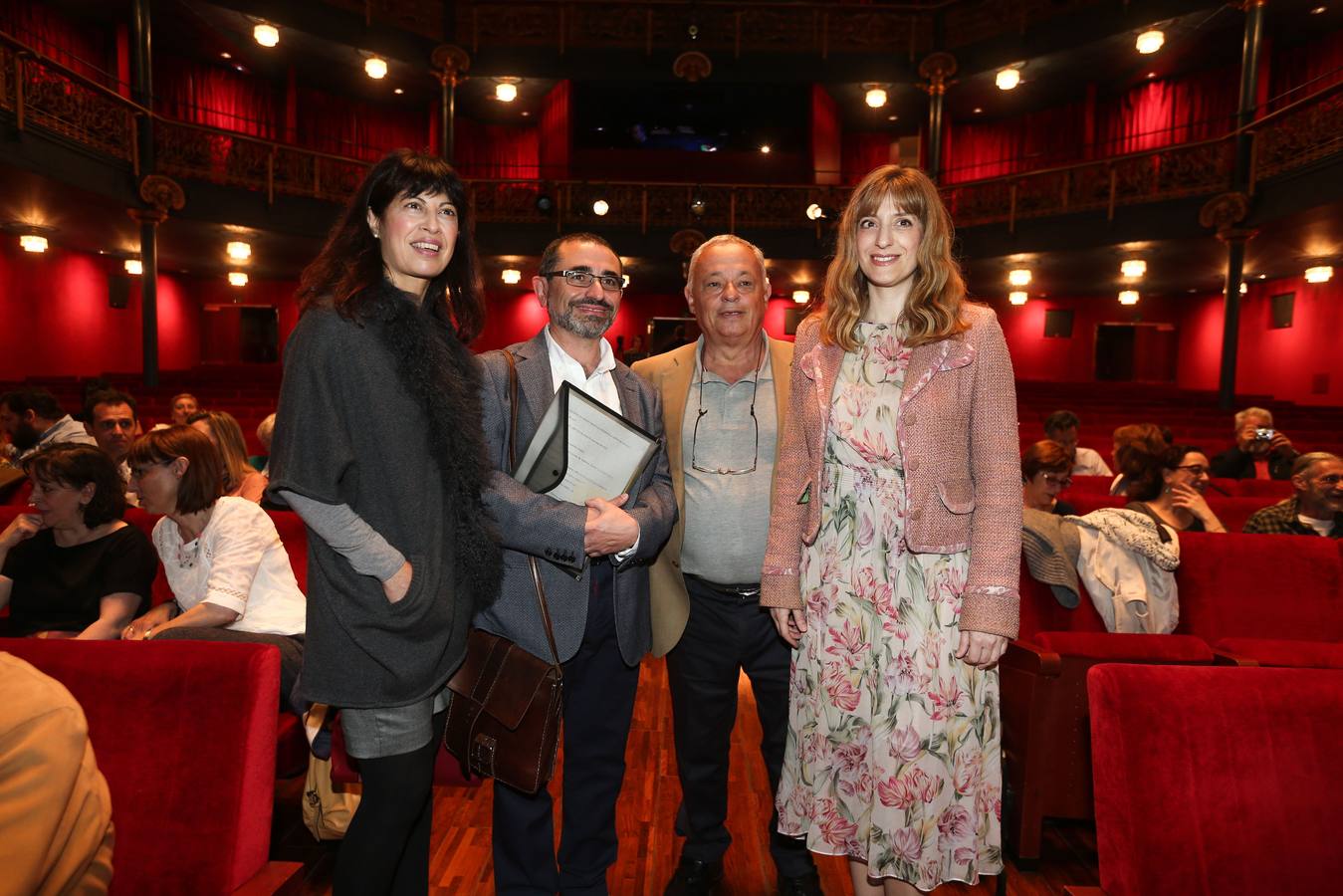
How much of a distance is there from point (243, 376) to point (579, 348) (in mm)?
13657

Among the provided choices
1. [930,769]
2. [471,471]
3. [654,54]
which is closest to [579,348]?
[471,471]

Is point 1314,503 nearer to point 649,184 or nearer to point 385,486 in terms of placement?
point 385,486

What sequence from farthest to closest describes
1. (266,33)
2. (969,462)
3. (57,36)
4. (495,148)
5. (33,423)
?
(495,148) < (57,36) < (266,33) < (33,423) < (969,462)

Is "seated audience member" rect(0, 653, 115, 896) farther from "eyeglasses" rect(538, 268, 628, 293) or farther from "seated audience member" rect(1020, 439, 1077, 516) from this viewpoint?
"seated audience member" rect(1020, 439, 1077, 516)

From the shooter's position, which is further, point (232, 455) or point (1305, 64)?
point (1305, 64)

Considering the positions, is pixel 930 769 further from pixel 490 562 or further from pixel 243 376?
pixel 243 376

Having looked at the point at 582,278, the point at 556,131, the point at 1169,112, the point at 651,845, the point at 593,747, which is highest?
the point at 1169,112

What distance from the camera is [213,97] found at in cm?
1439

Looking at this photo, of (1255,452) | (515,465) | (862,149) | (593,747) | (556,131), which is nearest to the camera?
(515,465)

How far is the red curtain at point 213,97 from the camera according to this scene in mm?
13812

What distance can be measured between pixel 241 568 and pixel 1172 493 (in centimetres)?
334

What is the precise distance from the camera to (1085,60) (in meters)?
12.7

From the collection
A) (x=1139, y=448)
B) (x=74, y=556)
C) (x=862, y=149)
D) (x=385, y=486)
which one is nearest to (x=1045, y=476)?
(x=1139, y=448)

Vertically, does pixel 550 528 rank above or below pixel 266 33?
below
